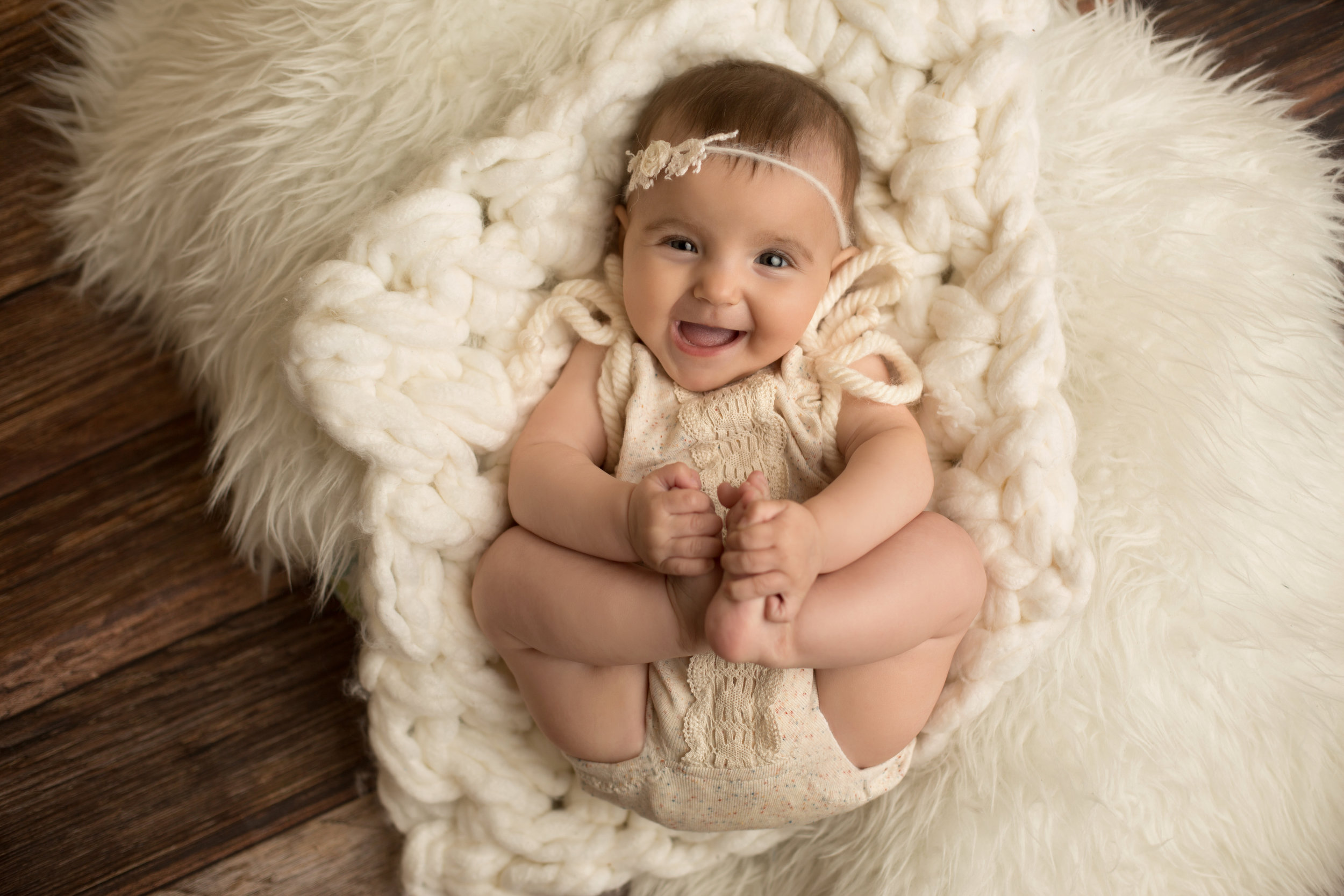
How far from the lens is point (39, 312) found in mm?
1360

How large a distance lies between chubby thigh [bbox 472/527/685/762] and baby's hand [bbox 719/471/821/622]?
120 mm

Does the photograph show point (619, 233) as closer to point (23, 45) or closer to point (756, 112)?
point (756, 112)

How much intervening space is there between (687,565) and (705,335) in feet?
0.92

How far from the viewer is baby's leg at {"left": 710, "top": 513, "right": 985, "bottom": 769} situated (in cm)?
85

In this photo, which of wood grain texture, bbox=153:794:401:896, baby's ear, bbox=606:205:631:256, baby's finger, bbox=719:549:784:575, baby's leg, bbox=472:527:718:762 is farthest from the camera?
wood grain texture, bbox=153:794:401:896

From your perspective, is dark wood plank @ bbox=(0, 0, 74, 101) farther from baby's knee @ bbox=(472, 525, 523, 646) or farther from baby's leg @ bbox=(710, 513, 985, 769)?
baby's leg @ bbox=(710, 513, 985, 769)

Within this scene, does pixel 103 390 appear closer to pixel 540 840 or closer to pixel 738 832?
pixel 540 840

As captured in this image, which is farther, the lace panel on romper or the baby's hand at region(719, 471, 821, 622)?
the lace panel on romper

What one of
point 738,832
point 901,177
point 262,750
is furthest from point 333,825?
point 901,177

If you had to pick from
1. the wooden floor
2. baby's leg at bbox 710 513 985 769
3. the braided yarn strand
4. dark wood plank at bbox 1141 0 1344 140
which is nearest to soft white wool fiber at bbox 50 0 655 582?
the braided yarn strand

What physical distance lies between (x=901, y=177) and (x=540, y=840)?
2.95 feet

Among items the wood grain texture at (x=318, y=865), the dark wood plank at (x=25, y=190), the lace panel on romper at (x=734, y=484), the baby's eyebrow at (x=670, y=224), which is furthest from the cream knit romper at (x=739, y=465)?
the dark wood plank at (x=25, y=190)

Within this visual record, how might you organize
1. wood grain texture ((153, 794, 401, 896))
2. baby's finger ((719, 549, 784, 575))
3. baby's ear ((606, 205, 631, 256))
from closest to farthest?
baby's finger ((719, 549, 784, 575)) → baby's ear ((606, 205, 631, 256)) → wood grain texture ((153, 794, 401, 896))

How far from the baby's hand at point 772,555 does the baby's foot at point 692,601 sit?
0.13 feet
